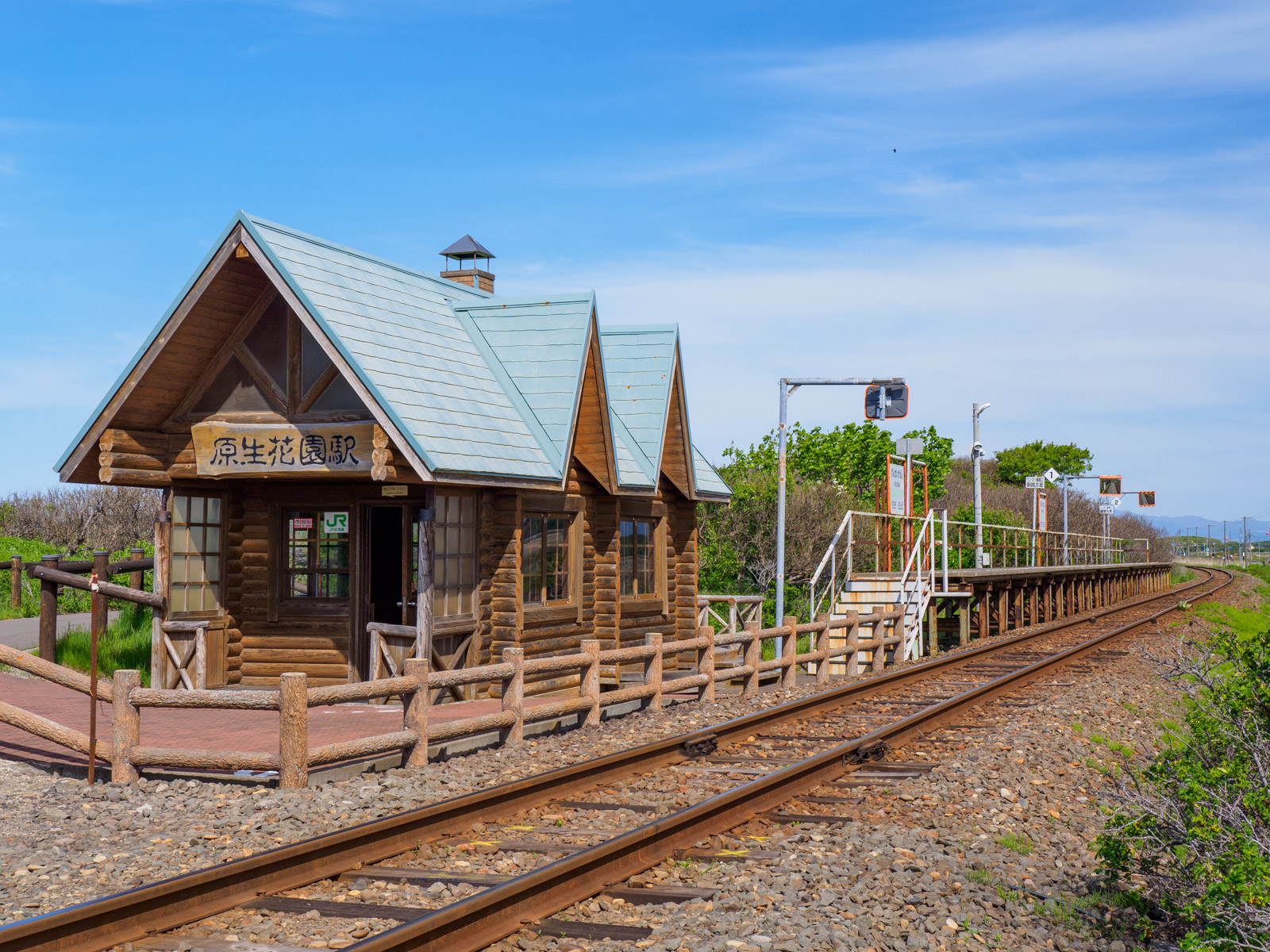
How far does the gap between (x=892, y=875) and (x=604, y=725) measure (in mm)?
6498

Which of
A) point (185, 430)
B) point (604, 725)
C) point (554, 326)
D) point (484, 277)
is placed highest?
point (484, 277)

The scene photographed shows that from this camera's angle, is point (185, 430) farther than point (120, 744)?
Yes

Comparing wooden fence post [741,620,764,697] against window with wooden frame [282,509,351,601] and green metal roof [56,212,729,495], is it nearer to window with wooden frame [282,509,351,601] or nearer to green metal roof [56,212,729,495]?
green metal roof [56,212,729,495]

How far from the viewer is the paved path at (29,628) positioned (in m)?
20.0

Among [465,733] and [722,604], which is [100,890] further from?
[722,604]

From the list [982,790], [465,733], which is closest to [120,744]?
[465,733]

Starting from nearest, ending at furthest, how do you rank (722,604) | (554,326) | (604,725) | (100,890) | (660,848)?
(100,890), (660,848), (604,725), (554,326), (722,604)

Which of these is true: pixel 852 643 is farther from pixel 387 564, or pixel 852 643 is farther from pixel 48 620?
pixel 48 620

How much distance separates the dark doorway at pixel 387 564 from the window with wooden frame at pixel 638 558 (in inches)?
147

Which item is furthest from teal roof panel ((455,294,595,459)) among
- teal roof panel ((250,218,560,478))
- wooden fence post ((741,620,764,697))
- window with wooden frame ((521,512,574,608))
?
wooden fence post ((741,620,764,697))

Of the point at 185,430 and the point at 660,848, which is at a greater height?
the point at 185,430

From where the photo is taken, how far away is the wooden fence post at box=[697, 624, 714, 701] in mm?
15383

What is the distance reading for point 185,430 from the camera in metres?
15.1

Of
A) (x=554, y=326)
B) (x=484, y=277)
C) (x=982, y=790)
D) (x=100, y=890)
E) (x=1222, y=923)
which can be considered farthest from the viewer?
(x=484, y=277)
